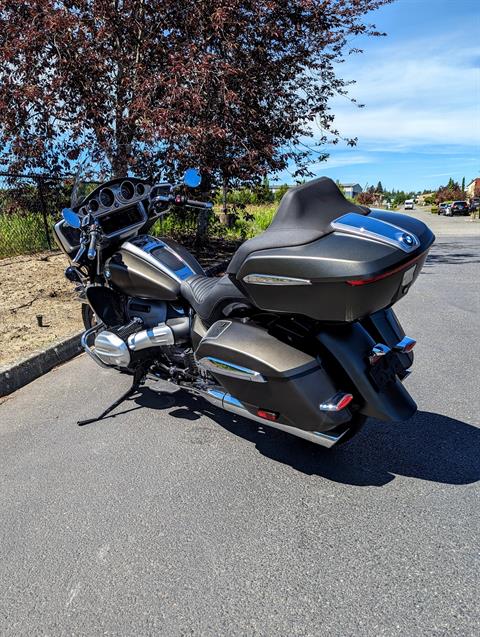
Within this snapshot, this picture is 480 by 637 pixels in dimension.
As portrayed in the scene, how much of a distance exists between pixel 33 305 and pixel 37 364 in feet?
6.52

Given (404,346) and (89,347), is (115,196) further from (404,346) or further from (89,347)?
(404,346)

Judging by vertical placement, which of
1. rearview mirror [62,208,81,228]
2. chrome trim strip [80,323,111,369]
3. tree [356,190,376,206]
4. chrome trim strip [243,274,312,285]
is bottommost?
tree [356,190,376,206]

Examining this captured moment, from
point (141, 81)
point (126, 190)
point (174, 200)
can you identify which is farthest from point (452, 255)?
point (126, 190)

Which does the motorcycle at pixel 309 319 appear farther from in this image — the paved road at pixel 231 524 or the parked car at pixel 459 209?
the parked car at pixel 459 209

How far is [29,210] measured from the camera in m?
9.12

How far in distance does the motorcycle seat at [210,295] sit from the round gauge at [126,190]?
1.00 meters

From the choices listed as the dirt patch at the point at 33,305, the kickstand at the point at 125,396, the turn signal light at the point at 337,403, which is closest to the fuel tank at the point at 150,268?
the kickstand at the point at 125,396

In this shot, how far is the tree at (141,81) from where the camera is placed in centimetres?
688

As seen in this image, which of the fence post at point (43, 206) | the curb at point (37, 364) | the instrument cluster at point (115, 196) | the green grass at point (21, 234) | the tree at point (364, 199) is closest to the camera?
the instrument cluster at point (115, 196)

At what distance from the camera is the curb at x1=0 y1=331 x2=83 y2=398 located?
13.2 feet

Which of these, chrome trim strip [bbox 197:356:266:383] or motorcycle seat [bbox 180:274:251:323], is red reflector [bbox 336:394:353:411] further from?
motorcycle seat [bbox 180:274:251:323]

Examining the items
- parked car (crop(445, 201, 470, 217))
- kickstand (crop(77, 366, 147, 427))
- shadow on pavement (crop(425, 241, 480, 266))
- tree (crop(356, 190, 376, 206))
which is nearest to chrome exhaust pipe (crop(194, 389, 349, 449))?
kickstand (crop(77, 366, 147, 427))

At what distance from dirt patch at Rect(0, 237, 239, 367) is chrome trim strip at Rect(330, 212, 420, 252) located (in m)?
3.28

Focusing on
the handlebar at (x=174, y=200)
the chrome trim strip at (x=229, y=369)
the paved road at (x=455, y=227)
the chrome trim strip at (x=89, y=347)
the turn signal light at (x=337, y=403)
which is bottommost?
the paved road at (x=455, y=227)
